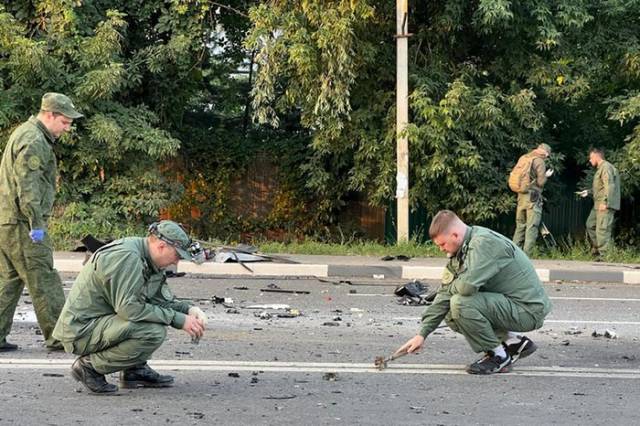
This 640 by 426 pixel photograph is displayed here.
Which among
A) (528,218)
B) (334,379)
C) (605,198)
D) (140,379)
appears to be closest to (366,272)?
(528,218)

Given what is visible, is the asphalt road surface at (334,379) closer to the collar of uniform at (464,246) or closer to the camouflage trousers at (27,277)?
the camouflage trousers at (27,277)

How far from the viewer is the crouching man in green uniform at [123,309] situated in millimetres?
5695

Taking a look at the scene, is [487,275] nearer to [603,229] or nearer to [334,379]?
[334,379]

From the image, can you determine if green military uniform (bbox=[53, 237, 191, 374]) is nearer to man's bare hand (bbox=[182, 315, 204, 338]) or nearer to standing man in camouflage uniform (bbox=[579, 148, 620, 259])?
man's bare hand (bbox=[182, 315, 204, 338])

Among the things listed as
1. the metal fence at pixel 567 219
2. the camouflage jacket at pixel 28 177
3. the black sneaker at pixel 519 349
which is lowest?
the black sneaker at pixel 519 349

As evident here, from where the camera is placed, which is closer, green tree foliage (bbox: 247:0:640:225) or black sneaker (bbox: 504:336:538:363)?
black sneaker (bbox: 504:336:538:363)

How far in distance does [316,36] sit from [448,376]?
32.0ft

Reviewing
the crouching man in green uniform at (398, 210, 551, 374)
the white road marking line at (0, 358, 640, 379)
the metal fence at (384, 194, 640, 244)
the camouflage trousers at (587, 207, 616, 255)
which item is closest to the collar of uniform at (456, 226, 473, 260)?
the crouching man in green uniform at (398, 210, 551, 374)

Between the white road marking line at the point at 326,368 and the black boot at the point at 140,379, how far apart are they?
0.53m

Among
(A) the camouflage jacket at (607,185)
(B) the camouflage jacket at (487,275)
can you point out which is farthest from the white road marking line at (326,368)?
(A) the camouflage jacket at (607,185)

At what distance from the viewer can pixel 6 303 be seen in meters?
7.23

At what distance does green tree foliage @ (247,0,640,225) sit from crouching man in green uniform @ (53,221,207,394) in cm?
992

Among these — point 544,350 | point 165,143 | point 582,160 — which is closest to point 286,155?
point 165,143

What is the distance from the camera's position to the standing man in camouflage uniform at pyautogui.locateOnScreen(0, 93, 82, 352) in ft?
23.0
